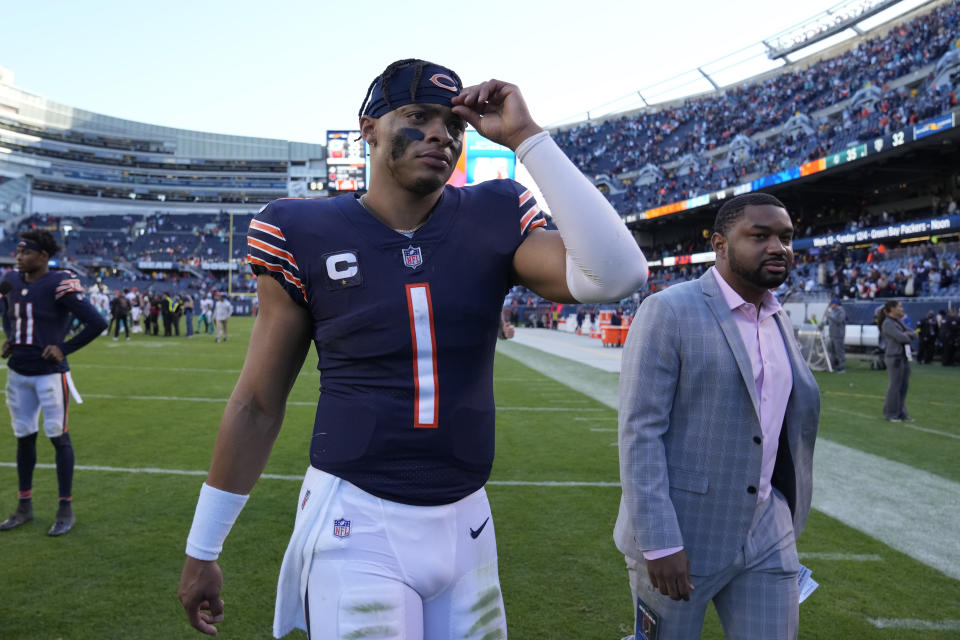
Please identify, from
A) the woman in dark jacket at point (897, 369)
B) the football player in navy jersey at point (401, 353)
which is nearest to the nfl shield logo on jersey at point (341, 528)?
the football player in navy jersey at point (401, 353)

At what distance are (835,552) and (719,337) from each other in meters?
3.11

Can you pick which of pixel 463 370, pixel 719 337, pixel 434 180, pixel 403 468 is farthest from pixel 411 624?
pixel 719 337

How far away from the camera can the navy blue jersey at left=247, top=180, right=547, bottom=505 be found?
5.29 ft

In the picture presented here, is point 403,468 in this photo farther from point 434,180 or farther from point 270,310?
point 434,180

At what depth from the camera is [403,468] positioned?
5.25 ft

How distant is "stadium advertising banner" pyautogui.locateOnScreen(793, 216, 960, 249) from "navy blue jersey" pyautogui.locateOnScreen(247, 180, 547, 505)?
29554mm

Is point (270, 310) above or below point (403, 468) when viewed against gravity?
above

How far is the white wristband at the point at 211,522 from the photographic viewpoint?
1.71 m

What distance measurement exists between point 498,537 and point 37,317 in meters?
3.63

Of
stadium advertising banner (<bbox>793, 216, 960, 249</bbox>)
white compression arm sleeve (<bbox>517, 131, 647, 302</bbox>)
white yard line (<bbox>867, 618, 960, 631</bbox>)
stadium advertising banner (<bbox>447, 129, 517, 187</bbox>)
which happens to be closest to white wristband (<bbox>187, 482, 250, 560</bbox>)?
white compression arm sleeve (<bbox>517, 131, 647, 302</bbox>)

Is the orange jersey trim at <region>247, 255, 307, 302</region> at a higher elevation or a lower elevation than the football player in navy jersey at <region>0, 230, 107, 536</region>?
higher

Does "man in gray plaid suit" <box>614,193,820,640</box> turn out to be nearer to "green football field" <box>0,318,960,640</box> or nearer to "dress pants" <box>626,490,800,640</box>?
"dress pants" <box>626,490,800,640</box>

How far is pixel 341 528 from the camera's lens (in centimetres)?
158

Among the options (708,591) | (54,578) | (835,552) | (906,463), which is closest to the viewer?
(708,591)
